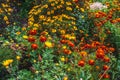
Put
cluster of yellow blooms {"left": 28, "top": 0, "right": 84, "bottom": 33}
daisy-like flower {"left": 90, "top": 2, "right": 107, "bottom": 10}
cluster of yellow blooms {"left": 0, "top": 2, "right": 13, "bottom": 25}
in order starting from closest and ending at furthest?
cluster of yellow blooms {"left": 28, "top": 0, "right": 84, "bottom": 33}, cluster of yellow blooms {"left": 0, "top": 2, "right": 13, "bottom": 25}, daisy-like flower {"left": 90, "top": 2, "right": 107, "bottom": 10}

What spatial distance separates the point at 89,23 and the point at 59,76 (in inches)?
114

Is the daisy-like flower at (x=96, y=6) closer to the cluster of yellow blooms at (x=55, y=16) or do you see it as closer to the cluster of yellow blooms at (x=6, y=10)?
the cluster of yellow blooms at (x=55, y=16)

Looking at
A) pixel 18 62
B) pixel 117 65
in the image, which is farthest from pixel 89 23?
pixel 18 62

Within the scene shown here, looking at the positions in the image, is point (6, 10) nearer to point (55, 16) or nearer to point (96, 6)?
point (55, 16)

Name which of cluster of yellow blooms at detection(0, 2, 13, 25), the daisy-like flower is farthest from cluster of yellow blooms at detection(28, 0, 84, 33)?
the daisy-like flower

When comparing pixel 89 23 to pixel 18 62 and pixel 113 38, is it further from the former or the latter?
pixel 18 62

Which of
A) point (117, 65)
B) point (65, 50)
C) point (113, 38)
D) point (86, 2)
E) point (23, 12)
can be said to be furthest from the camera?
point (23, 12)

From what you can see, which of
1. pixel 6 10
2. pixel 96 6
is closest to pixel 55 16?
pixel 6 10

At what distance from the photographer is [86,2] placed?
7.54m

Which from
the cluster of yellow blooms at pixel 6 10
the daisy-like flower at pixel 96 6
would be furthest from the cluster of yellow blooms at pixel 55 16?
the daisy-like flower at pixel 96 6

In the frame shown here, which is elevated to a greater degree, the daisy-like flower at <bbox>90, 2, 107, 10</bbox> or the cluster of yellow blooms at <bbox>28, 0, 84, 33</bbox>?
the cluster of yellow blooms at <bbox>28, 0, 84, 33</bbox>

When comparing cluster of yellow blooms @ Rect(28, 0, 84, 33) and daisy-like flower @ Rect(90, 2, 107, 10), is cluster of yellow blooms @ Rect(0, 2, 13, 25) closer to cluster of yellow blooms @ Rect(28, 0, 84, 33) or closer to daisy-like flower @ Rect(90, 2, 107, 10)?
cluster of yellow blooms @ Rect(28, 0, 84, 33)

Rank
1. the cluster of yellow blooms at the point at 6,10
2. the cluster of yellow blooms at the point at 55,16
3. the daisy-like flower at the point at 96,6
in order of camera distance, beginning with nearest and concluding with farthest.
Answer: the cluster of yellow blooms at the point at 55,16, the cluster of yellow blooms at the point at 6,10, the daisy-like flower at the point at 96,6

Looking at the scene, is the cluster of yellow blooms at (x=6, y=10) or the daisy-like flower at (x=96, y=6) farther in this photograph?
the daisy-like flower at (x=96, y=6)
